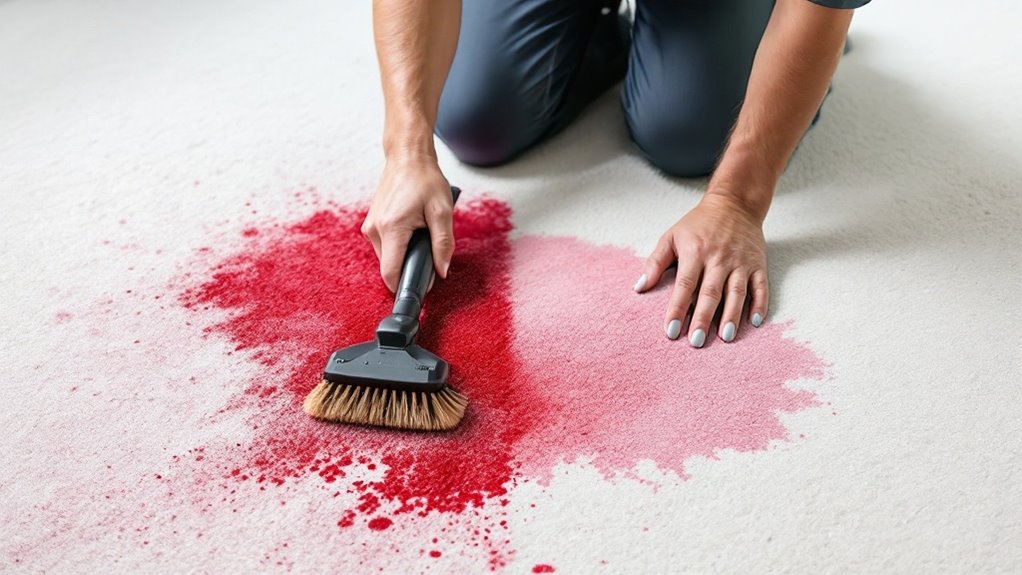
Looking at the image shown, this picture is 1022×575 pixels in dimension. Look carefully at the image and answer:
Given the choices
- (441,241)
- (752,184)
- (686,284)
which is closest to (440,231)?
(441,241)

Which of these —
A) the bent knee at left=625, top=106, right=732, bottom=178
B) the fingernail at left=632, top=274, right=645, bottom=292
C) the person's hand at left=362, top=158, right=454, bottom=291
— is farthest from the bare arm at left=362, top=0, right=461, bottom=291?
the bent knee at left=625, top=106, right=732, bottom=178

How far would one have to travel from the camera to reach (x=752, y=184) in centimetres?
133

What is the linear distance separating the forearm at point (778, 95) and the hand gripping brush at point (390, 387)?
0.51 metres

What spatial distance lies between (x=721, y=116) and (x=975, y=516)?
785 mm

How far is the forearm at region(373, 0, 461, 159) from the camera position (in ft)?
4.46

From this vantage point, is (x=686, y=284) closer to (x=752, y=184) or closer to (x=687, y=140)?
(x=752, y=184)

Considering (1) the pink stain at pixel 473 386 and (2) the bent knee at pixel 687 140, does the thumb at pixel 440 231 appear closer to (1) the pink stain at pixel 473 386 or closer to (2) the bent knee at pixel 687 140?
(1) the pink stain at pixel 473 386

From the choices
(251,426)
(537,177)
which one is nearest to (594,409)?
(251,426)

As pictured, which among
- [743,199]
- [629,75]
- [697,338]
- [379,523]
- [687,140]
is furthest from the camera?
[629,75]

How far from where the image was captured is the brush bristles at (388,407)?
1.09 metres

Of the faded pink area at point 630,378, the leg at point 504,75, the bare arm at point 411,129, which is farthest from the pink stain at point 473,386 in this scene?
the leg at point 504,75

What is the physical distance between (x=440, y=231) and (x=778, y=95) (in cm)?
50

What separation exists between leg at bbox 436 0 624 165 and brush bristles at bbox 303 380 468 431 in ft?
2.01

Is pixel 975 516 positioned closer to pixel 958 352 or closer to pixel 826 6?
pixel 958 352
